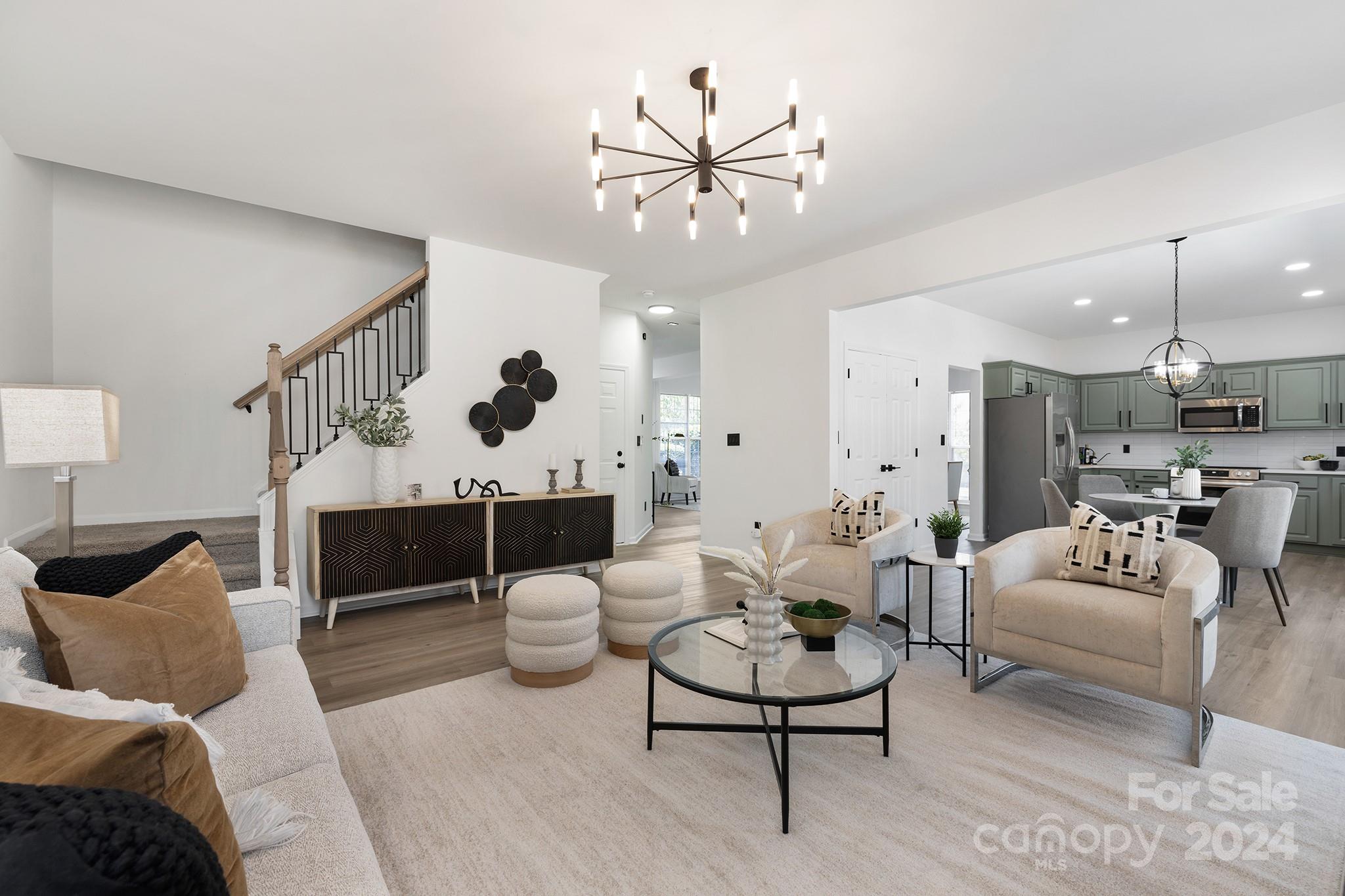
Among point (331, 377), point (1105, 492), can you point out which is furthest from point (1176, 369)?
point (331, 377)

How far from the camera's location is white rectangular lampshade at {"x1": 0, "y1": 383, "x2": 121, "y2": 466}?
7.08 ft

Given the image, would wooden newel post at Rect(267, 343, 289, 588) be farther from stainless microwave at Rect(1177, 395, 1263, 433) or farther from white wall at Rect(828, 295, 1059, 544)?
stainless microwave at Rect(1177, 395, 1263, 433)

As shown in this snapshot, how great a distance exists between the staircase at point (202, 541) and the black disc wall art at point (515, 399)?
5.51 ft

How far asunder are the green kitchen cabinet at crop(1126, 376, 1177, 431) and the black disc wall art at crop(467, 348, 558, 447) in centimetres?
728

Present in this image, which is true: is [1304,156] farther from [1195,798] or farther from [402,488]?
[402,488]

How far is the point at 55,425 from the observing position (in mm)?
2238

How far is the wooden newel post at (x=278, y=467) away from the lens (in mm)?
3662

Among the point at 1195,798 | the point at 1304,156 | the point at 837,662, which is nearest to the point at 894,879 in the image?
the point at 837,662

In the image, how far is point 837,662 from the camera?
2.25 metres

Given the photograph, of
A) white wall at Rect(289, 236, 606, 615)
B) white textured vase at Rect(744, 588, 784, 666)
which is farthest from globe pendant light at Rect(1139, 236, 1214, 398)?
white wall at Rect(289, 236, 606, 615)

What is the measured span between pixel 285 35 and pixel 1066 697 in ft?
14.1

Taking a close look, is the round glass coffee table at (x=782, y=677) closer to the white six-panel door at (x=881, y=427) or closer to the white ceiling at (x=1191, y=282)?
the white six-panel door at (x=881, y=427)

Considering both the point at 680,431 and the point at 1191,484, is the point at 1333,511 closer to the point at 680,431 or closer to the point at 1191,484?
the point at 1191,484

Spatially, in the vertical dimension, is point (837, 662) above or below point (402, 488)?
below
